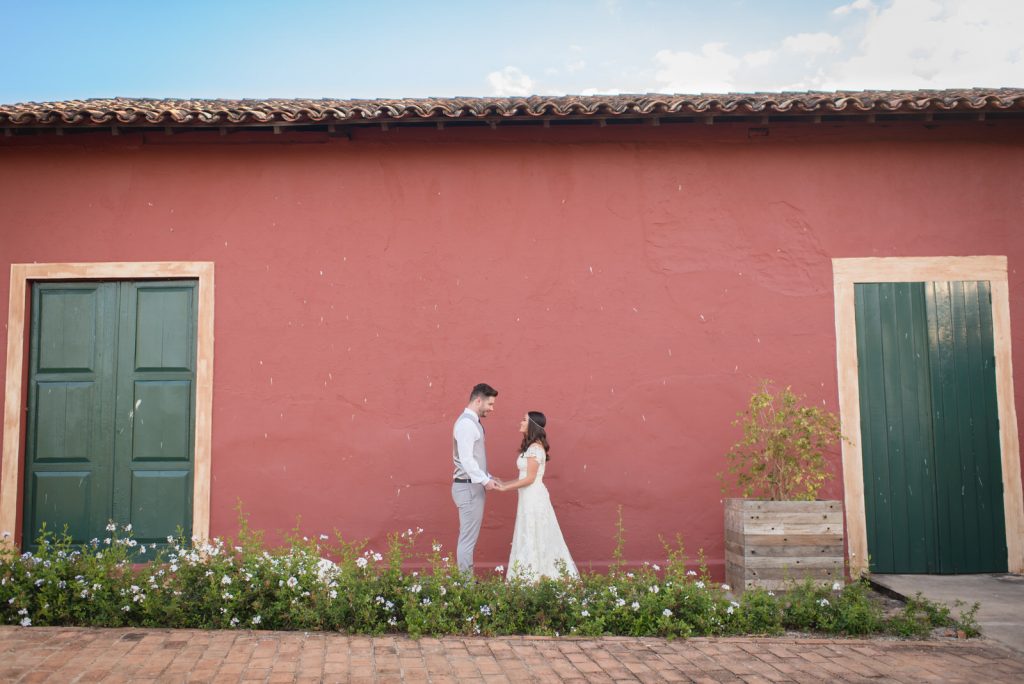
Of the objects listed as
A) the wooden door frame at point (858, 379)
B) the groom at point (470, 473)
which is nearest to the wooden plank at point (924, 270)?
the wooden door frame at point (858, 379)

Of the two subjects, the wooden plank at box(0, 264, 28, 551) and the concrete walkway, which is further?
the wooden plank at box(0, 264, 28, 551)

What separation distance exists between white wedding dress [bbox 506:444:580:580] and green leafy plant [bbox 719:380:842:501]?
1.53 m

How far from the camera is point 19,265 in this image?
7.27 meters

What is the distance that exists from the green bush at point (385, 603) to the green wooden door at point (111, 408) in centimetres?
139

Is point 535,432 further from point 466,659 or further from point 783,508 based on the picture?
point 466,659

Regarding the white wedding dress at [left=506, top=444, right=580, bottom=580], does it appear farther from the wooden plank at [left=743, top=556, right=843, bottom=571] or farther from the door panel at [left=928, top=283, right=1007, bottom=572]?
the door panel at [left=928, top=283, right=1007, bottom=572]

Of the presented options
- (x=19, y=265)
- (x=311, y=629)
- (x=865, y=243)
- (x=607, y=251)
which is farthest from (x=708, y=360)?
(x=19, y=265)

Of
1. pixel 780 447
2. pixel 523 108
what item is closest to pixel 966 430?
pixel 780 447

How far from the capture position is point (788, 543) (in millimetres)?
6168

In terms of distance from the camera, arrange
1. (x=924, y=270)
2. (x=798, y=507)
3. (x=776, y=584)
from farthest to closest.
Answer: (x=924, y=270) < (x=798, y=507) < (x=776, y=584)

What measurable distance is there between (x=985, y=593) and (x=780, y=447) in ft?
→ 6.42

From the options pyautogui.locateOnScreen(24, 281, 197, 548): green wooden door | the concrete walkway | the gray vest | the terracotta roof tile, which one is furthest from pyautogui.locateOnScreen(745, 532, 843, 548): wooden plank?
pyautogui.locateOnScreen(24, 281, 197, 548): green wooden door

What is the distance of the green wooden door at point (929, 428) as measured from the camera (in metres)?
7.07

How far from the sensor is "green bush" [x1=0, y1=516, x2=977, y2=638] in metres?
5.29
